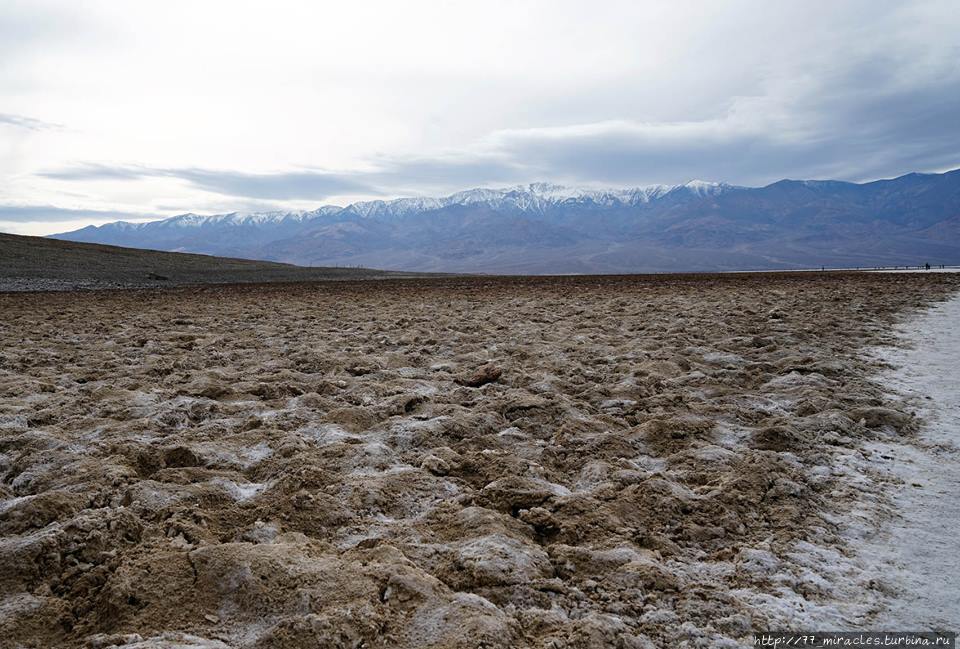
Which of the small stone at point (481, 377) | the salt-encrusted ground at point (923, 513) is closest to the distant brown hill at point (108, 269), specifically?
the small stone at point (481, 377)

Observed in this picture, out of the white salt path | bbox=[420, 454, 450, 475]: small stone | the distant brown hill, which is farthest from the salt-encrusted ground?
the distant brown hill

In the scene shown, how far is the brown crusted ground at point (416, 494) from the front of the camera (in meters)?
2.64

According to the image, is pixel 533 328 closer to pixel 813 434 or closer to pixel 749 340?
pixel 749 340

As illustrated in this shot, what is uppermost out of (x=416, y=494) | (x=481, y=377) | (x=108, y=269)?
(x=108, y=269)

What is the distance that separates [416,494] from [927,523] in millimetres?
3152

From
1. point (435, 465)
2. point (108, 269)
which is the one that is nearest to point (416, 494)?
point (435, 465)

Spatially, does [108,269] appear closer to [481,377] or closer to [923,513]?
[481,377]

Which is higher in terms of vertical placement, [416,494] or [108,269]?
[108,269]

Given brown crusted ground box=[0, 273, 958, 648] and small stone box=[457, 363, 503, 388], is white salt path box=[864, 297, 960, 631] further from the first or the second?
small stone box=[457, 363, 503, 388]

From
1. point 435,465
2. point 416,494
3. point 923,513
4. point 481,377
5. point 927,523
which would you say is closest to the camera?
point 927,523

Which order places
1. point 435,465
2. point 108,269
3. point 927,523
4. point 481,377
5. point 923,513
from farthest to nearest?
point 108,269
point 481,377
point 435,465
point 923,513
point 927,523

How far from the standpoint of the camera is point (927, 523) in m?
3.53

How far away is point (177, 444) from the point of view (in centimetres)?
458

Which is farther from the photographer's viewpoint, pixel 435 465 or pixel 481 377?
pixel 481 377
